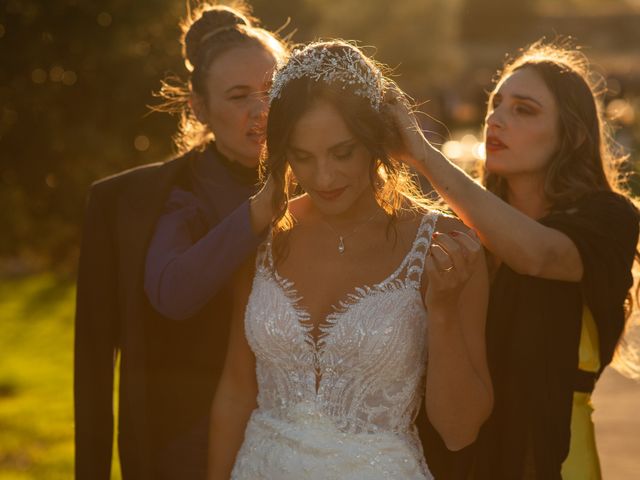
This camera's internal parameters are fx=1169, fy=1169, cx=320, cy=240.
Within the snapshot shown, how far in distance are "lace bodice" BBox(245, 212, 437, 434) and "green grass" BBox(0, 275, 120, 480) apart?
5361mm

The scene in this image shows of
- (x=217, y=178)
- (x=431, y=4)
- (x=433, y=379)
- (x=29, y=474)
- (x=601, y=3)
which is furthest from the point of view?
(x=601, y=3)

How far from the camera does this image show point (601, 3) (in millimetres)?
133750

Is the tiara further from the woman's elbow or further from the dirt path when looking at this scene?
the dirt path

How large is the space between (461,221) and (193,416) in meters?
1.32

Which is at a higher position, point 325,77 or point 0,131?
point 0,131

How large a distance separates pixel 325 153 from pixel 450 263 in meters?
0.56

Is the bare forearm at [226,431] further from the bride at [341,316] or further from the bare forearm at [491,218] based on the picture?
the bare forearm at [491,218]

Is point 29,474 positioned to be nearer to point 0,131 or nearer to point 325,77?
point 0,131

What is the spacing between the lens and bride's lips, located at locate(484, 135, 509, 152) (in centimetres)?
462

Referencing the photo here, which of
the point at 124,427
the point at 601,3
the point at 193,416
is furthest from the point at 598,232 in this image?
the point at 601,3

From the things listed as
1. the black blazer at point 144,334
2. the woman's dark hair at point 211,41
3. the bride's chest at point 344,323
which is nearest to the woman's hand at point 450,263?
the bride's chest at point 344,323

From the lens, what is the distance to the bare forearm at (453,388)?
3.46 meters

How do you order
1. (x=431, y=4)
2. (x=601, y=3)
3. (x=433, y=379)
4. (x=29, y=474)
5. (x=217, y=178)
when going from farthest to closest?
1. (x=601, y=3)
2. (x=431, y=4)
3. (x=29, y=474)
4. (x=217, y=178)
5. (x=433, y=379)

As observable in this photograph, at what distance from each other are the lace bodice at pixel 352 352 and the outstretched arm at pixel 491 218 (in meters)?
0.13
